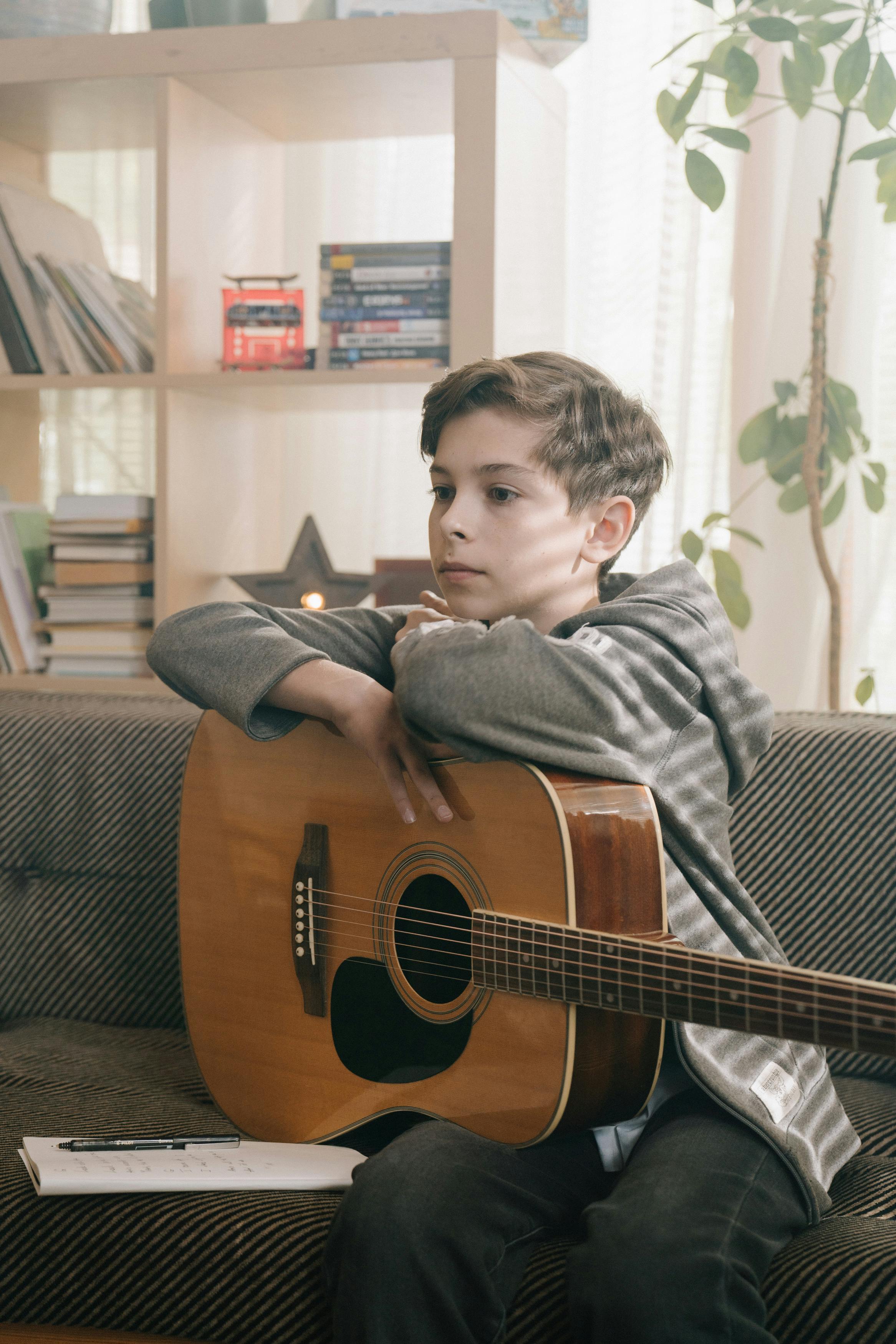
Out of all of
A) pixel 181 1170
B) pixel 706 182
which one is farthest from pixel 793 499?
pixel 181 1170

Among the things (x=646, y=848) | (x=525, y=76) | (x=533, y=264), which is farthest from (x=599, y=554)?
(x=525, y=76)

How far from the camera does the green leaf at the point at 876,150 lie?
1.66 metres

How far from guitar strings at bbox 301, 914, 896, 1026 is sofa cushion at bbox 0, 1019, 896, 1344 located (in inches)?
8.9

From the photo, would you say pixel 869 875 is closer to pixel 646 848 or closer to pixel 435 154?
pixel 646 848

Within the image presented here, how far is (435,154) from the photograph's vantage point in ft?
7.38

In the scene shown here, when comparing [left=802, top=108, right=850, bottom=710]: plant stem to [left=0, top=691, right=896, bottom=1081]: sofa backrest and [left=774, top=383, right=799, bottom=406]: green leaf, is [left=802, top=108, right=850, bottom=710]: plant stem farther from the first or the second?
[left=0, top=691, right=896, bottom=1081]: sofa backrest

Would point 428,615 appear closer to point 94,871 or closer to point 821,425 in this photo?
point 94,871

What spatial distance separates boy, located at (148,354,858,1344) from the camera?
32.8 inches

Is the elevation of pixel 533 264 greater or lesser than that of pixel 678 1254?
greater

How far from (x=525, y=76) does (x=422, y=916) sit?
147 centimetres

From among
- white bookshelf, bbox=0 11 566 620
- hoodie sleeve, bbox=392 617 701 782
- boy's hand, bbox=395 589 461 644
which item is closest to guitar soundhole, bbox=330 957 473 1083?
hoodie sleeve, bbox=392 617 701 782

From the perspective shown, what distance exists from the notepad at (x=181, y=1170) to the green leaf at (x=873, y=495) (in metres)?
1.30

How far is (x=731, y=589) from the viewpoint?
6.19 ft

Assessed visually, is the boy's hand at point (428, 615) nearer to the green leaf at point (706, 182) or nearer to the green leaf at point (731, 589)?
the green leaf at point (731, 589)
